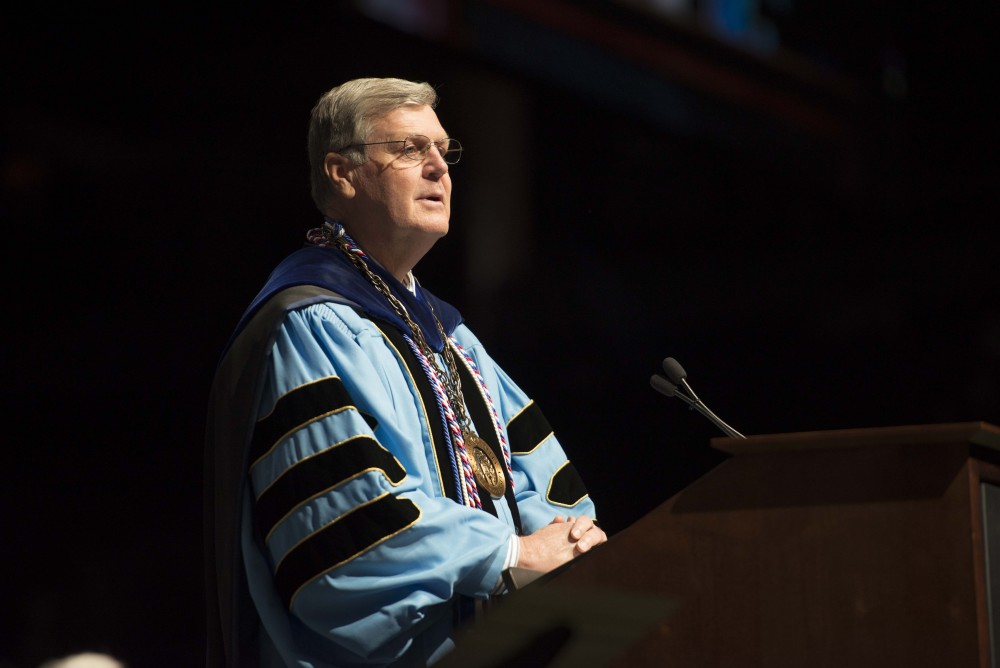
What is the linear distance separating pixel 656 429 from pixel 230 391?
1.81m

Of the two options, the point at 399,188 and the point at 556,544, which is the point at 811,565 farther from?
the point at 399,188

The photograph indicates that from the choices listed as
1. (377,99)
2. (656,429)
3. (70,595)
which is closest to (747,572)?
(377,99)

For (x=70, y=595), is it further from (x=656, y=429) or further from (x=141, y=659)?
(x=656, y=429)

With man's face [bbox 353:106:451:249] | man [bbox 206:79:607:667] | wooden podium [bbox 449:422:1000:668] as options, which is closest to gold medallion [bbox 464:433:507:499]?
man [bbox 206:79:607:667]

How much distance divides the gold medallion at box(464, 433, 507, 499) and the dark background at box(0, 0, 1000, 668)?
1259 millimetres

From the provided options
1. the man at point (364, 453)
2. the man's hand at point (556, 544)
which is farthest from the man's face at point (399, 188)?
the man's hand at point (556, 544)

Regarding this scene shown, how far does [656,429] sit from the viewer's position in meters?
3.66

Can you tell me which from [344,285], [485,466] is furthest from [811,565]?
[344,285]

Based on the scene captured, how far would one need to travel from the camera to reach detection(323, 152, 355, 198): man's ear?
2.41 m

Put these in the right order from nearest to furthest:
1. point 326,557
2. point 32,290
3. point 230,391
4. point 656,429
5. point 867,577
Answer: point 867,577
point 326,557
point 230,391
point 32,290
point 656,429

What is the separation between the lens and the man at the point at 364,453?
193 cm

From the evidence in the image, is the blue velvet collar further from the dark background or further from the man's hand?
the dark background

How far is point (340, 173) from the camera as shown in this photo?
2.43 metres

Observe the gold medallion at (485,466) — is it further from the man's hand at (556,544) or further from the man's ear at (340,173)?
the man's ear at (340,173)
